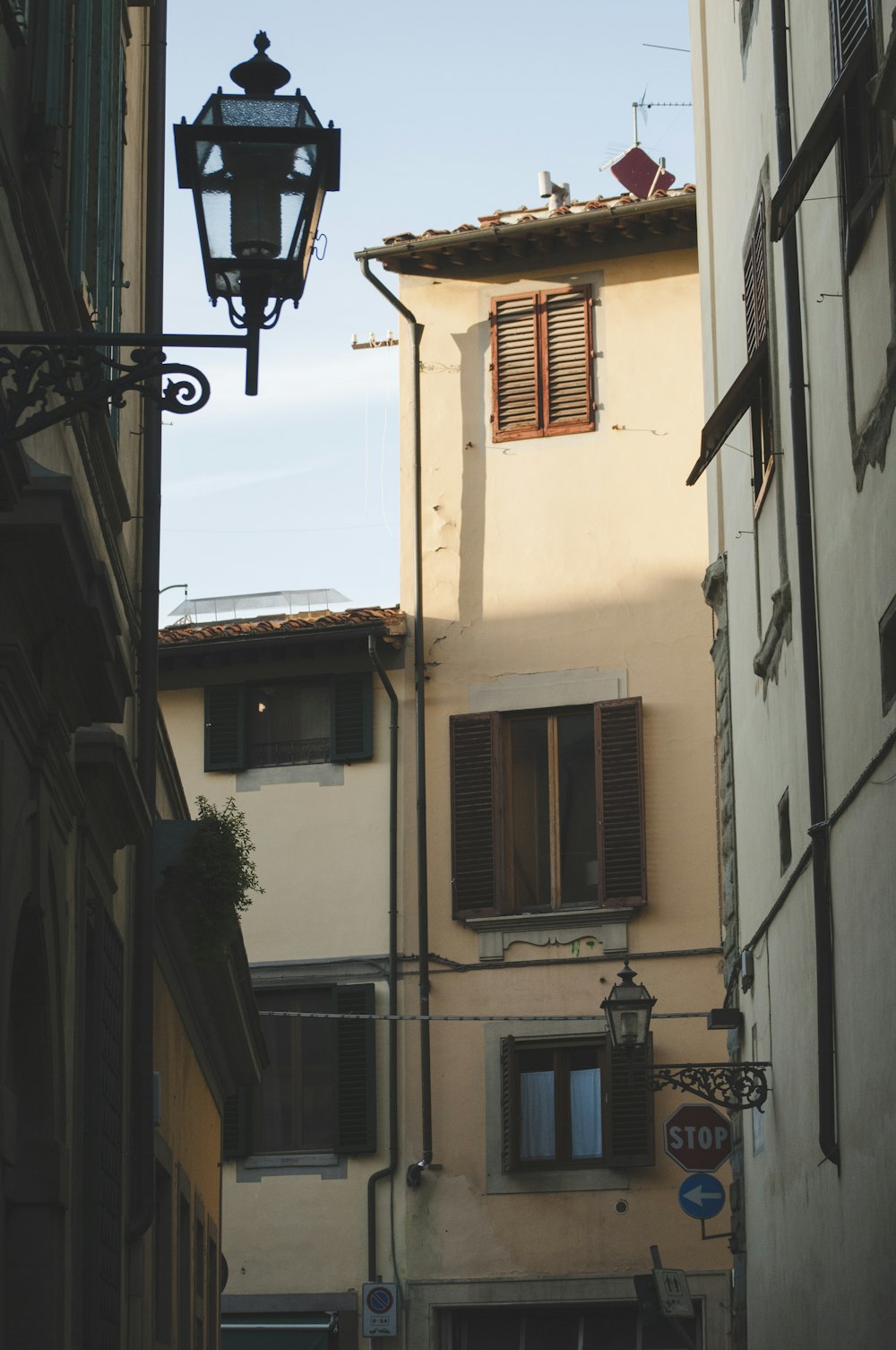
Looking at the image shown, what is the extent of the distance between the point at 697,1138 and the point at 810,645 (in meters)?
5.45

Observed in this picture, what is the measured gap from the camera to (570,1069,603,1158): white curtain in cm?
2117

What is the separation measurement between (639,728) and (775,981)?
27.6 ft

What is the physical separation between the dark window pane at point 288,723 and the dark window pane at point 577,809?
2.80 m

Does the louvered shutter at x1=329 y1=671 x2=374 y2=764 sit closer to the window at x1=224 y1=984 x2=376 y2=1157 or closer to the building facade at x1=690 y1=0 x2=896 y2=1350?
the window at x1=224 y1=984 x2=376 y2=1157

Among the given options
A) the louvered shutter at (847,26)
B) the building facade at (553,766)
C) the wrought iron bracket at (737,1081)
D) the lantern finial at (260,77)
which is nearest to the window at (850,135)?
the louvered shutter at (847,26)

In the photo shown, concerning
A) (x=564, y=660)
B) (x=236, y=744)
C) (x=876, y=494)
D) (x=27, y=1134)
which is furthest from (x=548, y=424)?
(x=27, y=1134)

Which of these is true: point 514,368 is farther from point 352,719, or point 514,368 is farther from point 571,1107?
point 571,1107

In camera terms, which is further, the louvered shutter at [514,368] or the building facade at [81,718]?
the louvered shutter at [514,368]

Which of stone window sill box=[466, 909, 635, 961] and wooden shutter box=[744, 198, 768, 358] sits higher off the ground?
wooden shutter box=[744, 198, 768, 358]

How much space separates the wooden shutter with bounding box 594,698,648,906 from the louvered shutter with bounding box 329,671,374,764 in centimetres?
266

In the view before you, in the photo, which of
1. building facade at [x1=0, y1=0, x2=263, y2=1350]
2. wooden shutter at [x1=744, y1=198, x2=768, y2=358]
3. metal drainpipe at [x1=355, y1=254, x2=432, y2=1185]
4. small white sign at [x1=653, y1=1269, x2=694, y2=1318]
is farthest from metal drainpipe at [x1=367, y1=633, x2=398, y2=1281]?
wooden shutter at [x1=744, y1=198, x2=768, y2=358]

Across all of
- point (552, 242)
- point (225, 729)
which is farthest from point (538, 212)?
point (225, 729)

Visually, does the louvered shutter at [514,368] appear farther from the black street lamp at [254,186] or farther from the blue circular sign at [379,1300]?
the black street lamp at [254,186]

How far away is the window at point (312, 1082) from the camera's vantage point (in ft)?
71.3
